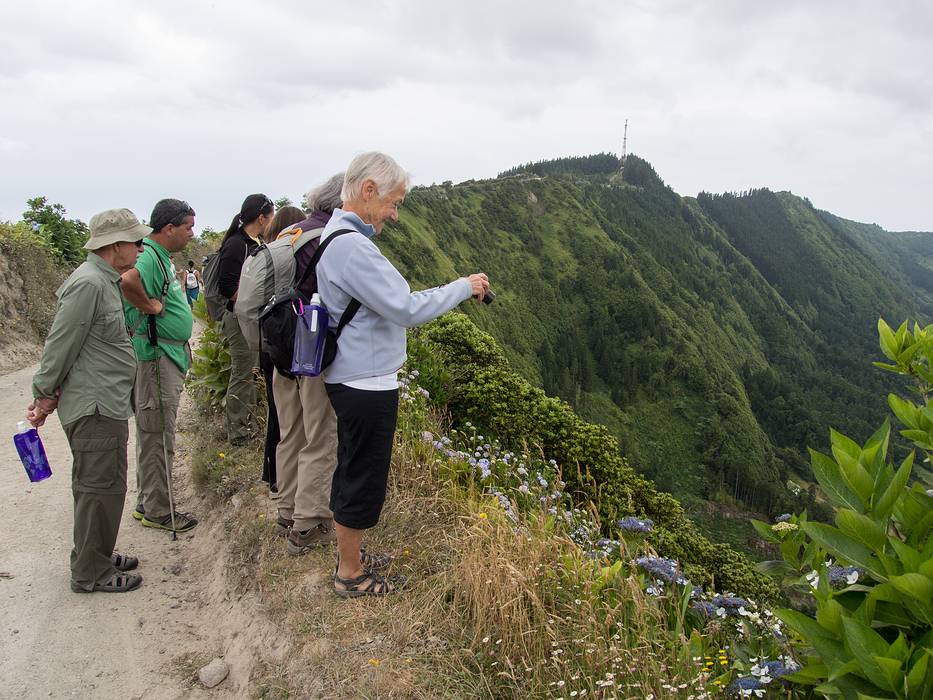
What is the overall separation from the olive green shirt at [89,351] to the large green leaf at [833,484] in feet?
11.9

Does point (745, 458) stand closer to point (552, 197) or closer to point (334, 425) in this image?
point (552, 197)

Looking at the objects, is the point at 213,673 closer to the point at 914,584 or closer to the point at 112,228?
the point at 112,228

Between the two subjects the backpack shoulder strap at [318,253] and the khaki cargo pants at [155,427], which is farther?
the khaki cargo pants at [155,427]

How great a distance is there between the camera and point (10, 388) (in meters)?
9.19

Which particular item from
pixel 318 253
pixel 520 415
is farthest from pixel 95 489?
pixel 520 415

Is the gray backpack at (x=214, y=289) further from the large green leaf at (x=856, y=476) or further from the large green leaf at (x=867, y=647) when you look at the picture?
the large green leaf at (x=867, y=647)

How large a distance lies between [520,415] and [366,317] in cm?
461

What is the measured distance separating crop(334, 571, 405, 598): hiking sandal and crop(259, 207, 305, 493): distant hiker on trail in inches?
46.3

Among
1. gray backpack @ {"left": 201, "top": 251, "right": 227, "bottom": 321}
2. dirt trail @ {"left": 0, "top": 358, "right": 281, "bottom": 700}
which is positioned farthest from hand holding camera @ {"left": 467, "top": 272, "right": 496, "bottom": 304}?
gray backpack @ {"left": 201, "top": 251, "right": 227, "bottom": 321}

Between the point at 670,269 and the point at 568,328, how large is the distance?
1721 inches

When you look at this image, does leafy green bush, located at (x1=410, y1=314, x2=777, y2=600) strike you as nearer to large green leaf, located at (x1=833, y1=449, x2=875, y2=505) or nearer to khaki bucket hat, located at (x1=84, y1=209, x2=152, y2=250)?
khaki bucket hat, located at (x1=84, y1=209, x2=152, y2=250)

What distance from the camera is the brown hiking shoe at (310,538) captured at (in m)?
3.68

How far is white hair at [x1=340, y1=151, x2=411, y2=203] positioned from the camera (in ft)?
9.54

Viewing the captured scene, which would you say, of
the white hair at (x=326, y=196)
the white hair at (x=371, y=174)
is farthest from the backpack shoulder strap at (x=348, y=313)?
the white hair at (x=326, y=196)
